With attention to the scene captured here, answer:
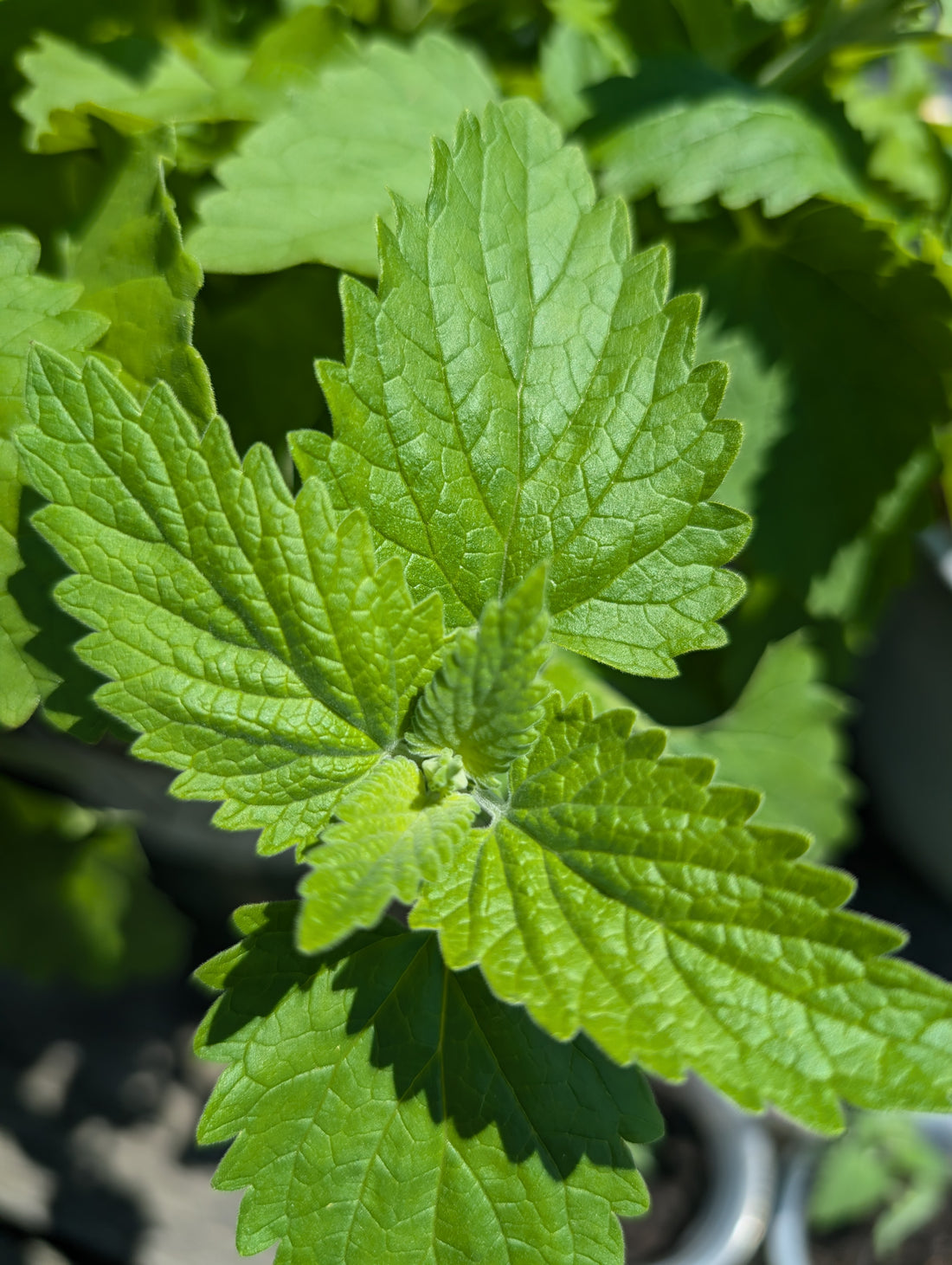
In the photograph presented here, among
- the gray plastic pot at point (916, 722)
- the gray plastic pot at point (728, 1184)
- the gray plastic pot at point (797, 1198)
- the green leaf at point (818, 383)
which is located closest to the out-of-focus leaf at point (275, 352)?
the green leaf at point (818, 383)

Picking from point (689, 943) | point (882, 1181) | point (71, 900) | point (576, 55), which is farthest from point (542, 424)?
point (882, 1181)

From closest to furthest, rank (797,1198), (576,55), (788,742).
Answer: (576,55), (788,742), (797,1198)

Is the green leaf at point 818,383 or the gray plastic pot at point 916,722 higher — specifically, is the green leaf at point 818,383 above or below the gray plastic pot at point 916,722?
above

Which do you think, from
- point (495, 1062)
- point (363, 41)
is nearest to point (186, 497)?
point (495, 1062)

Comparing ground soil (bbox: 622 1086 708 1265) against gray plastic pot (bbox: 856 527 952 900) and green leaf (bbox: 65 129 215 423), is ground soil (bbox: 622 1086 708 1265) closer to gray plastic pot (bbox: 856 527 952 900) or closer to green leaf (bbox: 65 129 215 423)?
gray plastic pot (bbox: 856 527 952 900)

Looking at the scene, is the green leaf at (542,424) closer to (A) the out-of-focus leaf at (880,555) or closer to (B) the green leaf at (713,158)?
(B) the green leaf at (713,158)

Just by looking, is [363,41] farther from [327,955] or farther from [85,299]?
[327,955]

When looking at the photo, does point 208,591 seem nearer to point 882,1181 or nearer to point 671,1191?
point 671,1191
